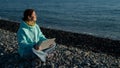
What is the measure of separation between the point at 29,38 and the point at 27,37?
76 millimetres

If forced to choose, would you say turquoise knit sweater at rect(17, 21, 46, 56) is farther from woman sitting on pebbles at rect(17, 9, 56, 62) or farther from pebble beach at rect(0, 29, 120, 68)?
pebble beach at rect(0, 29, 120, 68)

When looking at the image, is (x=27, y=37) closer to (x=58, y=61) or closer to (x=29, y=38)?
(x=29, y=38)

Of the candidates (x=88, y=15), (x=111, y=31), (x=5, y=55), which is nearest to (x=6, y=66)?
(x=5, y=55)

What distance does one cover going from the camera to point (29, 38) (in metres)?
10.6

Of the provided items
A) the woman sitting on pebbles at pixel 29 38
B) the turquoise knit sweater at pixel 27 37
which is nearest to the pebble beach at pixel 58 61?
the woman sitting on pebbles at pixel 29 38

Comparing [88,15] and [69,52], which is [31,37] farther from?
[88,15]

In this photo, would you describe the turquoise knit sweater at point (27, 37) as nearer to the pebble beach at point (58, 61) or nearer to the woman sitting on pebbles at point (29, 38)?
the woman sitting on pebbles at point (29, 38)

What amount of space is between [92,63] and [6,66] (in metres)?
2.69

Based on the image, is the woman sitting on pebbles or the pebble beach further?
the pebble beach

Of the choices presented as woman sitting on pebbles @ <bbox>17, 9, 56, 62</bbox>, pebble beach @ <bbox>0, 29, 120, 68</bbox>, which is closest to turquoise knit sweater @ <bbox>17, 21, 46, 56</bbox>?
woman sitting on pebbles @ <bbox>17, 9, 56, 62</bbox>

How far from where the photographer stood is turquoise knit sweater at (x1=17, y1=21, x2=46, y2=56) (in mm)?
10425

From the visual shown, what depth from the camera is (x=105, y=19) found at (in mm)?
36312

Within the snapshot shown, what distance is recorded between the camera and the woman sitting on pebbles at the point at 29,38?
10.2 meters

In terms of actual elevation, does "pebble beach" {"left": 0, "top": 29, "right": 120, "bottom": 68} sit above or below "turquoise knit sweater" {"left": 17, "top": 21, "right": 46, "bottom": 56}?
below
